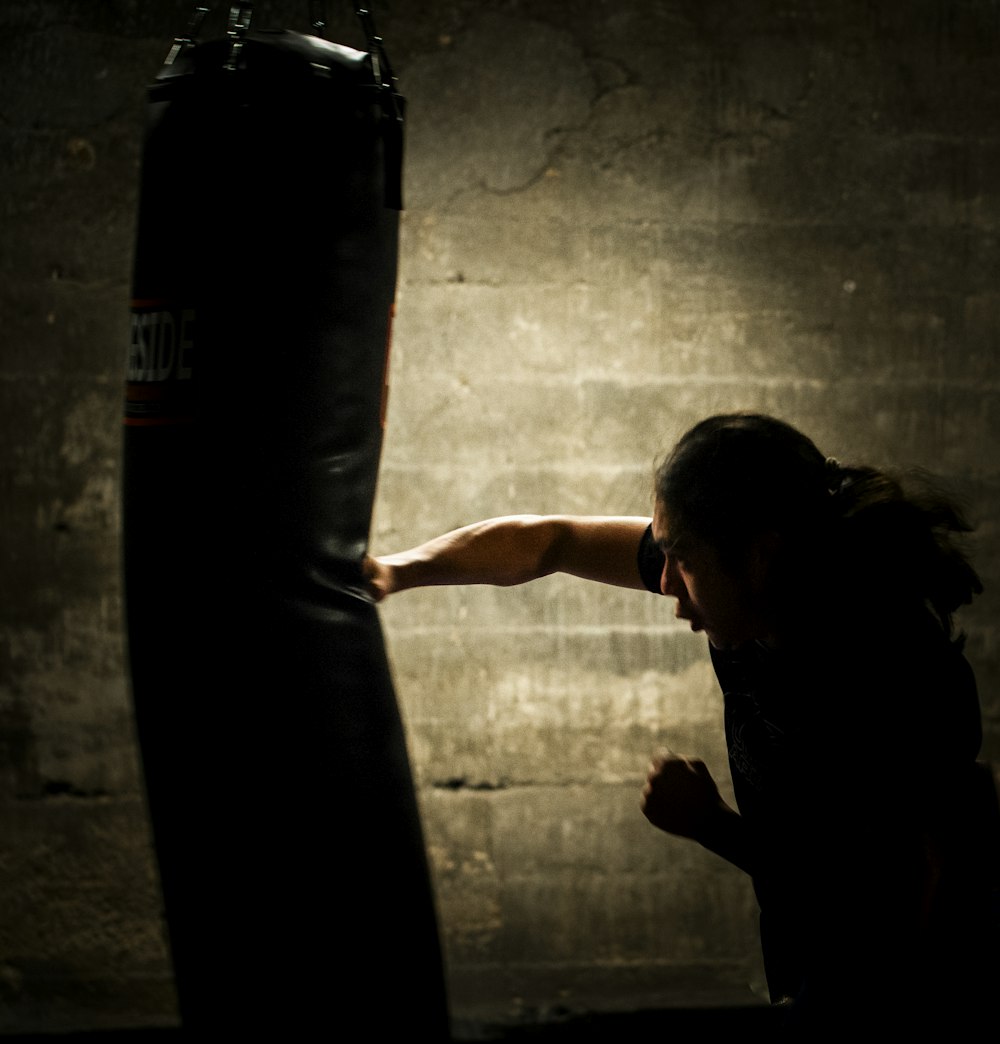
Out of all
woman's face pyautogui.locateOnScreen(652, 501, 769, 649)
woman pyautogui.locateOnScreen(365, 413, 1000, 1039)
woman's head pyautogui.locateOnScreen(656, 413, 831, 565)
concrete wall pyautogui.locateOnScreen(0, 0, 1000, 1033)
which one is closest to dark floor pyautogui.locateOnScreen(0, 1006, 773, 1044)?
concrete wall pyautogui.locateOnScreen(0, 0, 1000, 1033)

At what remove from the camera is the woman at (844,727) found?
1096mm

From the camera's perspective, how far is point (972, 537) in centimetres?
255

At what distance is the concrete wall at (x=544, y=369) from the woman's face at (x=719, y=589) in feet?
3.92

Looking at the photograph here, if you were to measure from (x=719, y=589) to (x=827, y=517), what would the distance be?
15cm

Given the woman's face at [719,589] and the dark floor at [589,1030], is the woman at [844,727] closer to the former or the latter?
the woman's face at [719,589]

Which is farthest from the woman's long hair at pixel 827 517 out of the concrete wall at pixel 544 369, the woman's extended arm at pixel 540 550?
the concrete wall at pixel 544 369

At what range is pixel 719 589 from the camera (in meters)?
1.24

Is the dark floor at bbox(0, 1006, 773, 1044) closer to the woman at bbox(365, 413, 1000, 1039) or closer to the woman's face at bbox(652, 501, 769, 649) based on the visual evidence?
the woman at bbox(365, 413, 1000, 1039)

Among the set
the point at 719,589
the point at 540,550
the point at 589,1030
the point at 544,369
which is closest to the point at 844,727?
the point at 719,589

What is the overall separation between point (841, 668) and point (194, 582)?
744 mm

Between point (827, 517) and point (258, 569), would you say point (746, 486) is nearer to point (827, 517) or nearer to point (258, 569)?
point (827, 517)

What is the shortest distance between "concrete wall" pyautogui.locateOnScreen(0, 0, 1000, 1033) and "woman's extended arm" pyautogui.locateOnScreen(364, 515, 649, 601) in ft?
2.66

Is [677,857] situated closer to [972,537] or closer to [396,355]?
[972,537]

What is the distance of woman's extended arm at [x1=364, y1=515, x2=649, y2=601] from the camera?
1628 millimetres
